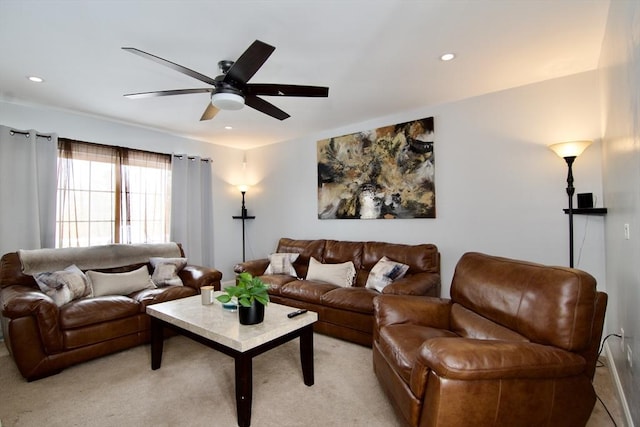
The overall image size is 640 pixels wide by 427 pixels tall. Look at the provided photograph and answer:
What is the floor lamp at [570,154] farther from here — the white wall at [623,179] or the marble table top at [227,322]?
the marble table top at [227,322]

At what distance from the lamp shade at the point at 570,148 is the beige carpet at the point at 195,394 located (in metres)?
1.75

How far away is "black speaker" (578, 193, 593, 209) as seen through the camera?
104 inches

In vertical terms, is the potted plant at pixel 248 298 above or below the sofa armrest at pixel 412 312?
above

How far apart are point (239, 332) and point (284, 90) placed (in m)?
1.70

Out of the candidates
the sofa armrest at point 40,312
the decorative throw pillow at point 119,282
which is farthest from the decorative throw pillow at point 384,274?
the sofa armrest at point 40,312

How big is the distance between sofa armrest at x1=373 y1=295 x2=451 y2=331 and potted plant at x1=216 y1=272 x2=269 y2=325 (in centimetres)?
85

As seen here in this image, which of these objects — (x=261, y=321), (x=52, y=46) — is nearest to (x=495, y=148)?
(x=261, y=321)

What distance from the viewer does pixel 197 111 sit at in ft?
12.0

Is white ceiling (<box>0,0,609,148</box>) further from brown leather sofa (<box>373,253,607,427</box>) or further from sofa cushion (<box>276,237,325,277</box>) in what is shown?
sofa cushion (<box>276,237,325,277</box>)

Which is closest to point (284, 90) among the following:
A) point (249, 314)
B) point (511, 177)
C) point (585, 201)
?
point (249, 314)

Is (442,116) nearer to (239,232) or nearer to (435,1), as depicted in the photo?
(435,1)

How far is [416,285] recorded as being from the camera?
289cm

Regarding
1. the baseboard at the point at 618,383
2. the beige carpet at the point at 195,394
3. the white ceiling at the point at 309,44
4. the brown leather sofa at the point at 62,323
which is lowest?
the beige carpet at the point at 195,394

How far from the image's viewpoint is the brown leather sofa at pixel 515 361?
1.26m
